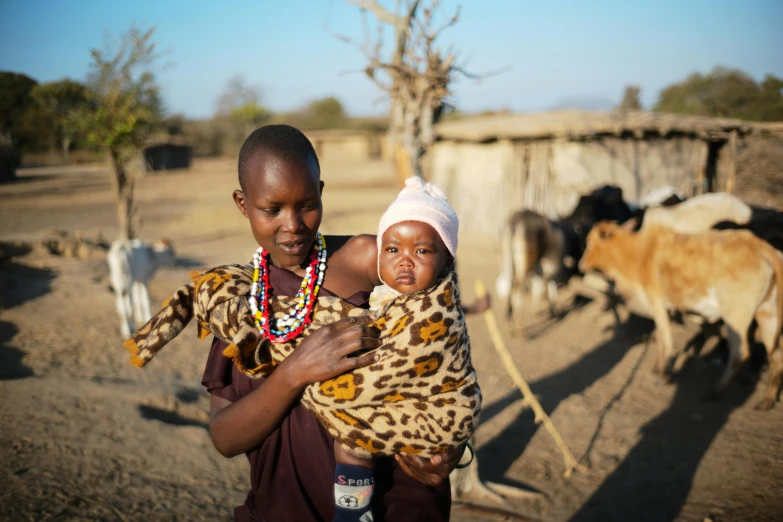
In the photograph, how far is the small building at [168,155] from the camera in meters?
34.9

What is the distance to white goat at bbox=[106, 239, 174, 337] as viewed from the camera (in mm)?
6672

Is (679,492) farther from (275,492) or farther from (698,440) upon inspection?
(275,492)

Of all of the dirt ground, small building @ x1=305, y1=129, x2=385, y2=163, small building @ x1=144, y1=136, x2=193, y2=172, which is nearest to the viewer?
the dirt ground

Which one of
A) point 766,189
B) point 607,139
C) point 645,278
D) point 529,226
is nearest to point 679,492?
point 645,278

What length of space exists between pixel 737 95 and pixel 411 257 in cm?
910

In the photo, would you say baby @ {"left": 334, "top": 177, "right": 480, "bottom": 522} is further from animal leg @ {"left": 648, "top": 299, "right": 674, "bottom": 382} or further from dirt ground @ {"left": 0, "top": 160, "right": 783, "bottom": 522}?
animal leg @ {"left": 648, "top": 299, "right": 674, "bottom": 382}

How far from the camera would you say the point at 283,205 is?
144 centimetres

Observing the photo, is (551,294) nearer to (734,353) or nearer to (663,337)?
(663,337)

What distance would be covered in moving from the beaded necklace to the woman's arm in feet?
0.28

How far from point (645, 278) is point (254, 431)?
559 cm

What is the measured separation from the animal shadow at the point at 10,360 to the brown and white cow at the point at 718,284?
689cm

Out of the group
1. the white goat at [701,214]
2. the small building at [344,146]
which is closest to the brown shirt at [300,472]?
the white goat at [701,214]

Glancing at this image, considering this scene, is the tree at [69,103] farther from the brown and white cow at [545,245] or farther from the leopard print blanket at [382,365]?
the leopard print blanket at [382,365]

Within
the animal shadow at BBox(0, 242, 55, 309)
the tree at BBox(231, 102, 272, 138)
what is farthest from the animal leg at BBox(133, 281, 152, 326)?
the tree at BBox(231, 102, 272, 138)
